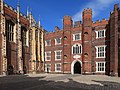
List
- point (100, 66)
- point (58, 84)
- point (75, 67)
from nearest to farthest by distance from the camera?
point (58, 84) → point (100, 66) → point (75, 67)

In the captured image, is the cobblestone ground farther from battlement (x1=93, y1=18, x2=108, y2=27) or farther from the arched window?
battlement (x1=93, y1=18, x2=108, y2=27)

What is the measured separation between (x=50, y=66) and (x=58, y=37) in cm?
750

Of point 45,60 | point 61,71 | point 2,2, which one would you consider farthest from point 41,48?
point 2,2

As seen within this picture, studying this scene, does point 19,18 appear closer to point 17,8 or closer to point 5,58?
point 17,8

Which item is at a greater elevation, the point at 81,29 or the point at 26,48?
the point at 81,29

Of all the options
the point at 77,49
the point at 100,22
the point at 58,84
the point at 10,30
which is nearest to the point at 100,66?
the point at 77,49

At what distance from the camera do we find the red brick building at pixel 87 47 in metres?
25.4

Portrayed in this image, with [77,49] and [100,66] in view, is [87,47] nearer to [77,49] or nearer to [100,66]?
[77,49]

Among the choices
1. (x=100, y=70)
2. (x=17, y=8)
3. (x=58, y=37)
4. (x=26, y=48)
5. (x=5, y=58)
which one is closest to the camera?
(x=5, y=58)

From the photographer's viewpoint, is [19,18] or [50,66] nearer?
[19,18]

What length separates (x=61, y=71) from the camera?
34.6 m

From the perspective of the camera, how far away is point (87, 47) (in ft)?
100

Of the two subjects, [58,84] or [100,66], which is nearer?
[58,84]

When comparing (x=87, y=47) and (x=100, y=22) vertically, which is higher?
(x=100, y=22)
